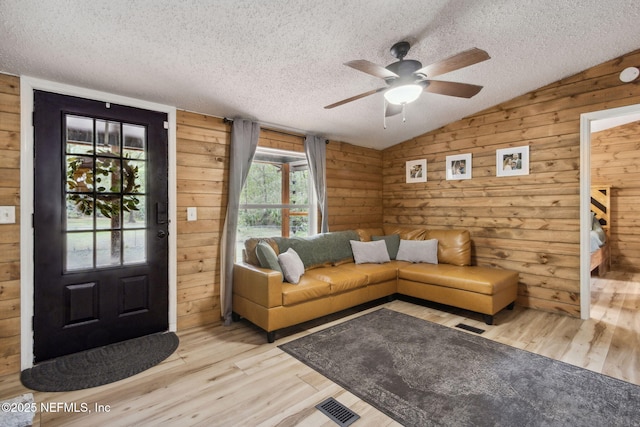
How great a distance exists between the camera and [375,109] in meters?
3.74

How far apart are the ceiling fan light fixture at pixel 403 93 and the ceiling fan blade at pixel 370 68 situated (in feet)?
0.33

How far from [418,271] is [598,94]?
261 centimetres

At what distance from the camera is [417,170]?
4.89 metres

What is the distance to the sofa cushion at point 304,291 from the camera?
2941 millimetres

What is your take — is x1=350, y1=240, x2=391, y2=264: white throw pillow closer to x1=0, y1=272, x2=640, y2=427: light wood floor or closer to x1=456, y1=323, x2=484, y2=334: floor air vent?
x1=0, y1=272, x2=640, y2=427: light wood floor

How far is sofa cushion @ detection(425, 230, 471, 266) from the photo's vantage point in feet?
13.2

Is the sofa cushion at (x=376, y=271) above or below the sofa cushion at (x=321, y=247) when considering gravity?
below

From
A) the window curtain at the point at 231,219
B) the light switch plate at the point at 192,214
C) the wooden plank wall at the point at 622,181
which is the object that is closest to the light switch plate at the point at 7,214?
the light switch plate at the point at 192,214

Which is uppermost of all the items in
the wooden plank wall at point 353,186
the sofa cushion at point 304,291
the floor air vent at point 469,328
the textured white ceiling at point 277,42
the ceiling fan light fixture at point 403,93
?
the textured white ceiling at point 277,42

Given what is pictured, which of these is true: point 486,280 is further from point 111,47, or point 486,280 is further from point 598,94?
point 111,47

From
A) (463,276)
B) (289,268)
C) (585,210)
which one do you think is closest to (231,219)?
(289,268)

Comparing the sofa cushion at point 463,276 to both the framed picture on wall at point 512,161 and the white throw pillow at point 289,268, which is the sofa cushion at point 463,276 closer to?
the framed picture on wall at point 512,161

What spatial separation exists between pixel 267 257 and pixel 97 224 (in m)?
1.49

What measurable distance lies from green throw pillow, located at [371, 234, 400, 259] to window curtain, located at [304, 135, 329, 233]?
2.70 feet
